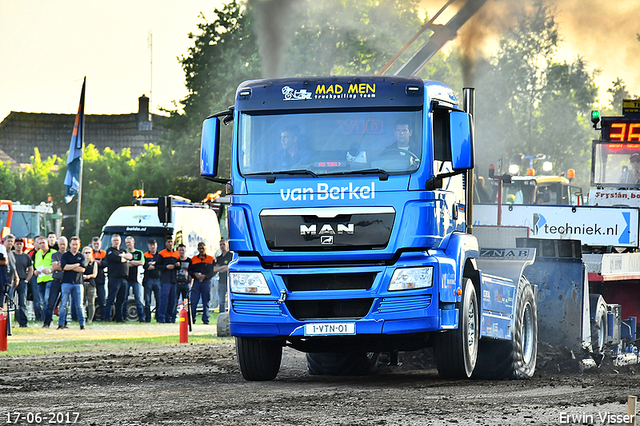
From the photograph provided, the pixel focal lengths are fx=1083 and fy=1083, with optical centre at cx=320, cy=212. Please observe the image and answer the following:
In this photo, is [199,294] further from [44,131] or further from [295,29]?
[44,131]

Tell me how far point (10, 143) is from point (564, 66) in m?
54.9

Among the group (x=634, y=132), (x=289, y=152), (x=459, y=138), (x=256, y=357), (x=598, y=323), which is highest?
(x=634, y=132)

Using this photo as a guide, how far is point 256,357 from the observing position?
39.2 feet

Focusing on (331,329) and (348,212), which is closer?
(348,212)

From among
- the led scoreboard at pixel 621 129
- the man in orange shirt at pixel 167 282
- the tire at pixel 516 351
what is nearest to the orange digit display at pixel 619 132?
the led scoreboard at pixel 621 129

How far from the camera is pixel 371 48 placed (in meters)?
38.8

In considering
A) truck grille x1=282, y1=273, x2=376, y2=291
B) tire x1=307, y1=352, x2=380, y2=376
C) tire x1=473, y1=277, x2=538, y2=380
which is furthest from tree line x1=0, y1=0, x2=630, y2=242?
truck grille x1=282, y1=273, x2=376, y2=291

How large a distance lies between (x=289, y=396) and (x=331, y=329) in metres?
0.81

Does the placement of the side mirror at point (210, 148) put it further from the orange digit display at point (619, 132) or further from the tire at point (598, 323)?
the orange digit display at point (619, 132)

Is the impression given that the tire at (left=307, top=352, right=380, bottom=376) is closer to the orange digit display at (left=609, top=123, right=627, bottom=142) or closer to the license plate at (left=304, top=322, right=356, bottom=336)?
the license plate at (left=304, top=322, right=356, bottom=336)

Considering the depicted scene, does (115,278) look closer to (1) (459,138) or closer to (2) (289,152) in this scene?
(2) (289,152)

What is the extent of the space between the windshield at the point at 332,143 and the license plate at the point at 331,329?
1.53 metres

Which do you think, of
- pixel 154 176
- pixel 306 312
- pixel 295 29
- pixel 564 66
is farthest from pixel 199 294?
pixel 564 66

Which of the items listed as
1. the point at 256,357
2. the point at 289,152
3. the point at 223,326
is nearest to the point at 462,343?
the point at 256,357
